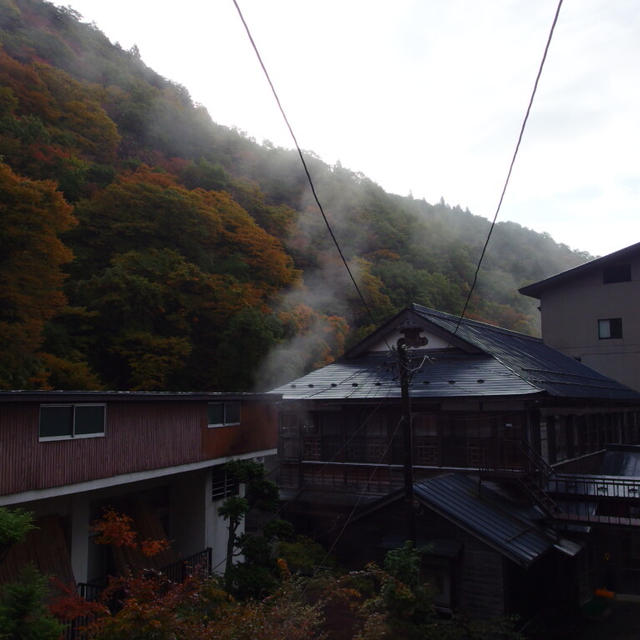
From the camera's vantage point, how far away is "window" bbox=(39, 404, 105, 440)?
466 inches

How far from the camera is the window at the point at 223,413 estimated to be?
56.7 ft

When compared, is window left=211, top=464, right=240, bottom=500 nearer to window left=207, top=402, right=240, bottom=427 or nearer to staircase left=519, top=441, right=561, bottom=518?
window left=207, top=402, right=240, bottom=427

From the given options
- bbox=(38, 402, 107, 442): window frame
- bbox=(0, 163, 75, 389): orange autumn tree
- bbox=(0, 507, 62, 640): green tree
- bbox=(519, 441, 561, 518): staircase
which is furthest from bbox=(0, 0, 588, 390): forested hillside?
bbox=(519, 441, 561, 518): staircase

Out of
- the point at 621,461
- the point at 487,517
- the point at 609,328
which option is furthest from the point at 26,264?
the point at 609,328

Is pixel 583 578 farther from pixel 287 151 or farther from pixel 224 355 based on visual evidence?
pixel 287 151

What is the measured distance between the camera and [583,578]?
17812mm

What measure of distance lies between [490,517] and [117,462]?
9421 millimetres

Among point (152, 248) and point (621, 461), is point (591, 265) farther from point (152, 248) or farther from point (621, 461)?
point (152, 248)

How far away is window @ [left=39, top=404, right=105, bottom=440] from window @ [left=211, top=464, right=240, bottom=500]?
5717mm

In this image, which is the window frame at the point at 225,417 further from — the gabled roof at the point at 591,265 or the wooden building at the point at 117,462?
the gabled roof at the point at 591,265

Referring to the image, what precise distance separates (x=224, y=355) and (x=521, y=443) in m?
18.6

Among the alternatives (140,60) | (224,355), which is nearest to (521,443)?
(224,355)

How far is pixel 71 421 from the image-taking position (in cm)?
1231

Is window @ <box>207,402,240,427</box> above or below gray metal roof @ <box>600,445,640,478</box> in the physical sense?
above
